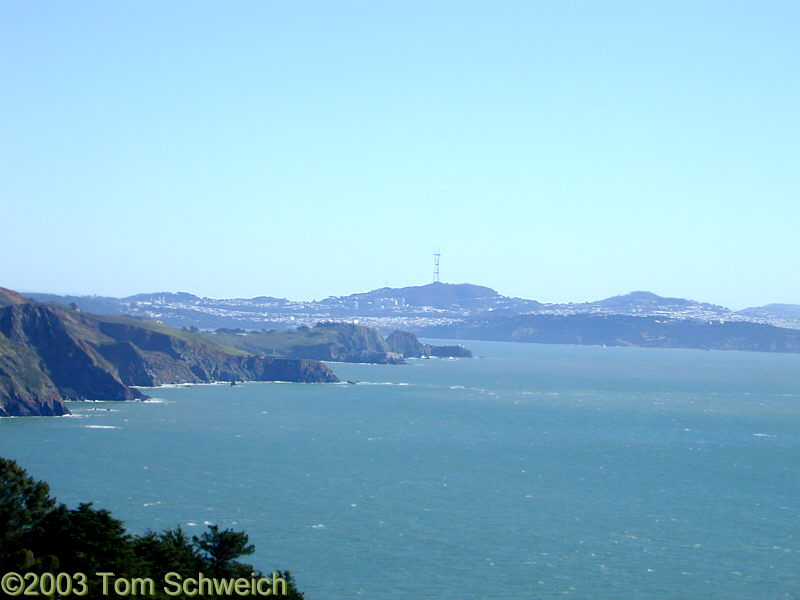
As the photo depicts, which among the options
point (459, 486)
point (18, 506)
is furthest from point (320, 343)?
point (18, 506)

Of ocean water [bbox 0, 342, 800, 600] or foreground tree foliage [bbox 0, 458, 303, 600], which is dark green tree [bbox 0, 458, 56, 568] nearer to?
foreground tree foliage [bbox 0, 458, 303, 600]

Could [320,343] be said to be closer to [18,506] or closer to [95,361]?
[95,361]

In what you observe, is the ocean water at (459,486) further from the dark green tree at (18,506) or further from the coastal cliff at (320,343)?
the coastal cliff at (320,343)

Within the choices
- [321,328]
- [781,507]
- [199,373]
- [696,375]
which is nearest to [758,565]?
[781,507]

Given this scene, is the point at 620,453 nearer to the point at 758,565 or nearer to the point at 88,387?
the point at 758,565

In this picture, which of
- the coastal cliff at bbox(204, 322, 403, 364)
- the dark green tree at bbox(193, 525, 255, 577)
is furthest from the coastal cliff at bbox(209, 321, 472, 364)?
the dark green tree at bbox(193, 525, 255, 577)

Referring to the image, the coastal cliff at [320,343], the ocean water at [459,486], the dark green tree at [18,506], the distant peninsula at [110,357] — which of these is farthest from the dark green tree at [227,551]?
the coastal cliff at [320,343]

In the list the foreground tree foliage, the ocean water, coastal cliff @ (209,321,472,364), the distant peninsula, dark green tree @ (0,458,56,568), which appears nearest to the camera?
the foreground tree foliage
